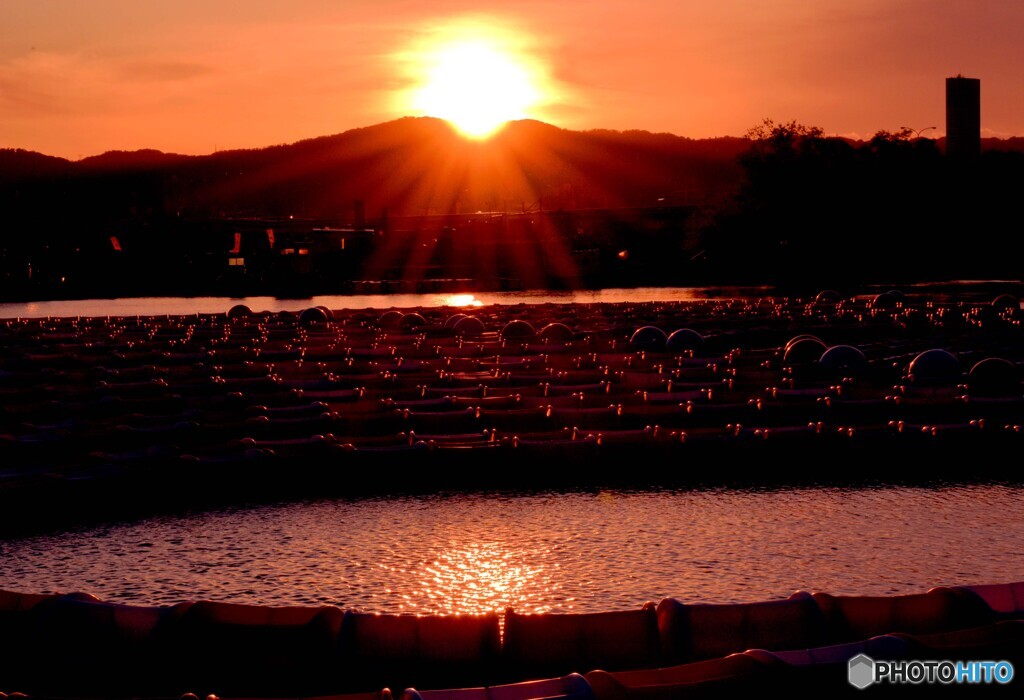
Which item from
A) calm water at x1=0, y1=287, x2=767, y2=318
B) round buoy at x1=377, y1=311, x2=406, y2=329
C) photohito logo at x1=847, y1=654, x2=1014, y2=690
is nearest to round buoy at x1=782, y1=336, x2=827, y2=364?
round buoy at x1=377, y1=311, x2=406, y2=329

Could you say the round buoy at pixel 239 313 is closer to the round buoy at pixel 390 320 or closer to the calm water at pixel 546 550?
the round buoy at pixel 390 320

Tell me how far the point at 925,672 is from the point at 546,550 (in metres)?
12.3

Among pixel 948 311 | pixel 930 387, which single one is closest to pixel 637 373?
pixel 930 387

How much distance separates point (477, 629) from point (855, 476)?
17.6m

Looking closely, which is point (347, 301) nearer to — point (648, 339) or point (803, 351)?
point (648, 339)

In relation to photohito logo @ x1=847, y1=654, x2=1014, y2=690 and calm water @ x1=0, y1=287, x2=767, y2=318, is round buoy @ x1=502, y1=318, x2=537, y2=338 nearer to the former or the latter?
photohito logo @ x1=847, y1=654, x2=1014, y2=690

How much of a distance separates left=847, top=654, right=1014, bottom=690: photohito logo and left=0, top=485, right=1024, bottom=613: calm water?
26.0 ft

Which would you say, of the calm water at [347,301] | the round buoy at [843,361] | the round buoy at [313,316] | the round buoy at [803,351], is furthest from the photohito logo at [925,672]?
the calm water at [347,301]

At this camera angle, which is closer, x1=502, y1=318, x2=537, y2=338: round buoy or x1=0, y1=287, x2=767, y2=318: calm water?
x1=502, y1=318, x2=537, y2=338: round buoy

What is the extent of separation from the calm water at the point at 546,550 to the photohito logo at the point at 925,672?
26.0 ft

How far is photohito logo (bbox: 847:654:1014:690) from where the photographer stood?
39.0ft

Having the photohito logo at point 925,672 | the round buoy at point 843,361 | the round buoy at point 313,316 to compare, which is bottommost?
the photohito logo at point 925,672

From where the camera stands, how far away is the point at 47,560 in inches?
932

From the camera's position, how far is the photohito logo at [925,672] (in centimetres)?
1188
